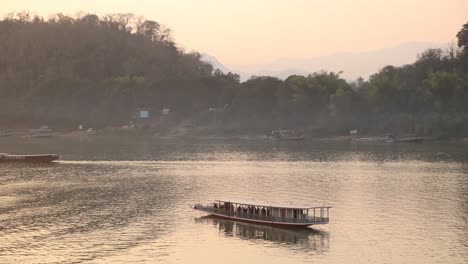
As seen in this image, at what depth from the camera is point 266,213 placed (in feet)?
134

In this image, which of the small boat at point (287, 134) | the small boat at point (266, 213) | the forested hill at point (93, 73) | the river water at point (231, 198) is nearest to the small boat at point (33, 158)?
the river water at point (231, 198)

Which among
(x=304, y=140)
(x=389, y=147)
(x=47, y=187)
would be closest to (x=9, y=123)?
(x=304, y=140)

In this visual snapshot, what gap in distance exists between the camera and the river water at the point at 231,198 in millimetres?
34969

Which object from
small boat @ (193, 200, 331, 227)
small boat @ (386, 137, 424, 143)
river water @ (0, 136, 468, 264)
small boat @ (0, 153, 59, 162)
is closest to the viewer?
river water @ (0, 136, 468, 264)

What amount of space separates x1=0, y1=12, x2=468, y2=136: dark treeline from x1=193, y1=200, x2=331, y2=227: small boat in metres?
68.6

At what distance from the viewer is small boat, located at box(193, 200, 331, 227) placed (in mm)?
39469

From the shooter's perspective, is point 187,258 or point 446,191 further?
point 446,191

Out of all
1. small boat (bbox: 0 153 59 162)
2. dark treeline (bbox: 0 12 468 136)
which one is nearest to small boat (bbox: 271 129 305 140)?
dark treeline (bbox: 0 12 468 136)

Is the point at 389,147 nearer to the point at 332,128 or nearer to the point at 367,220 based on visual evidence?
the point at 332,128

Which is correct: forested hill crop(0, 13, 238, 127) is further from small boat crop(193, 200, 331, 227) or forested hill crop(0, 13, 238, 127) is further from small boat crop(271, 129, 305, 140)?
small boat crop(193, 200, 331, 227)

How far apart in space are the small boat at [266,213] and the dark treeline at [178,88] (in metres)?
68.6

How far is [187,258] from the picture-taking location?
112 feet

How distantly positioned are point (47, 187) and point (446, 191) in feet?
103

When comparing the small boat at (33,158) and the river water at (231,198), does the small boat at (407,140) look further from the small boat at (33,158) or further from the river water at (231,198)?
the small boat at (33,158)
